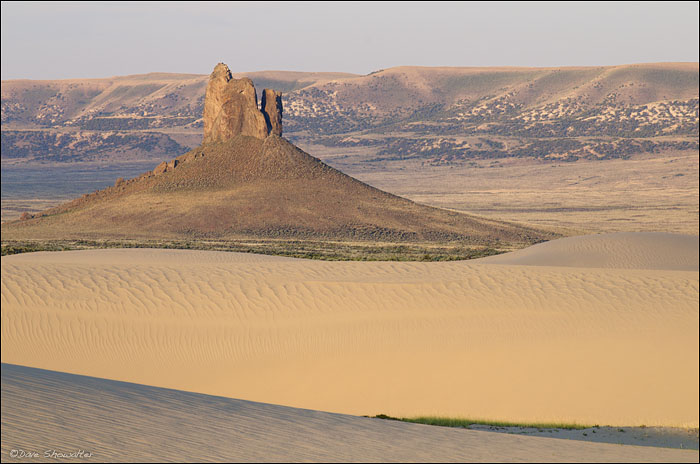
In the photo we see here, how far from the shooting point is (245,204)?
225ft

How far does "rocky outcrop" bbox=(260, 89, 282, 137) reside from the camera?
7231 centimetres

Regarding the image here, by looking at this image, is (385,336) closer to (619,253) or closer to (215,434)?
(215,434)

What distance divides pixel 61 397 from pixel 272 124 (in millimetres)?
64152

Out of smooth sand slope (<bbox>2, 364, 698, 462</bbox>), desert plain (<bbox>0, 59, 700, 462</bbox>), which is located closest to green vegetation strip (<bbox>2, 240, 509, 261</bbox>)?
desert plain (<bbox>0, 59, 700, 462</bbox>)

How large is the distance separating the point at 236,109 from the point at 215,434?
208 feet

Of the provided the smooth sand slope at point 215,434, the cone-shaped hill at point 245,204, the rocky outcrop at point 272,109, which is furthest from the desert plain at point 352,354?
the rocky outcrop at point 272,109

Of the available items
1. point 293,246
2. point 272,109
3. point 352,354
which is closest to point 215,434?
point 352,354

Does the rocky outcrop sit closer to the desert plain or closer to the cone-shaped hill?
the cone-shaped hill

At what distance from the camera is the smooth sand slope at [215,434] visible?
386 inches

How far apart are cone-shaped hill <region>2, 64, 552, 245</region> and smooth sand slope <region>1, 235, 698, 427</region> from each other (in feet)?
134

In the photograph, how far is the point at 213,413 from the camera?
11.7m

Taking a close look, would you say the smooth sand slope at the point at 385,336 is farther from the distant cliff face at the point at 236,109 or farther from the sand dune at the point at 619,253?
the distant cliff face at the point at 236,109

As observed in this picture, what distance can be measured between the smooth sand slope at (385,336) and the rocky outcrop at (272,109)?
5015 centimetres

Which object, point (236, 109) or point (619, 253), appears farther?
point (236, 109)
